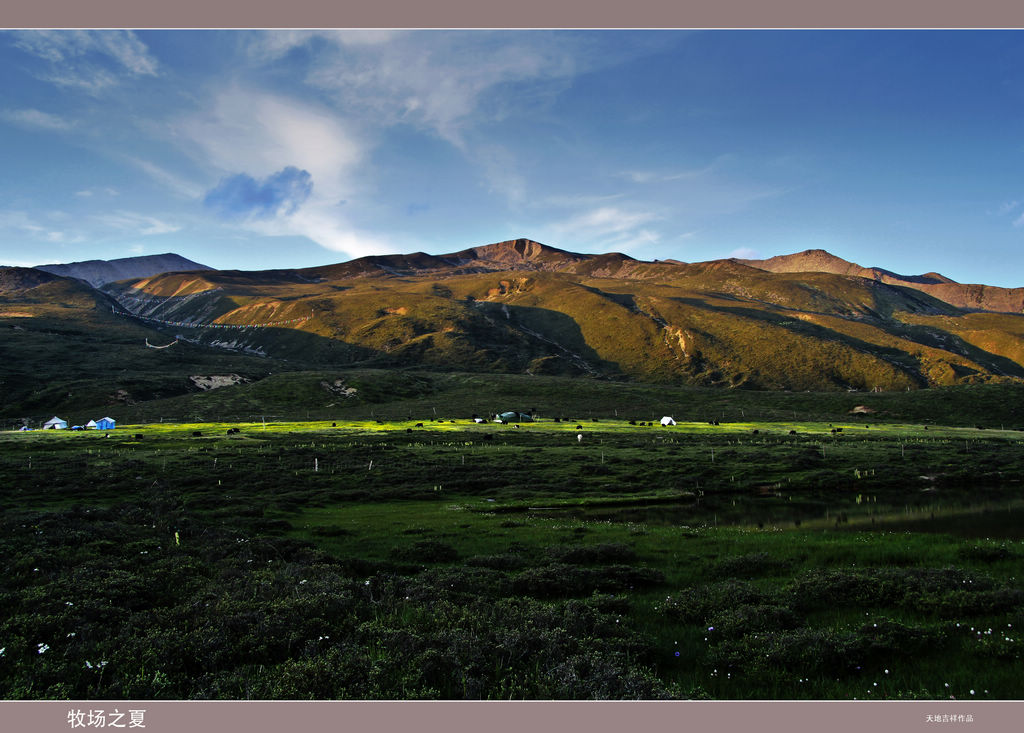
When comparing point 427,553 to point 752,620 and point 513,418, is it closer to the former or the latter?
point 752,620

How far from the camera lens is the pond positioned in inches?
1280

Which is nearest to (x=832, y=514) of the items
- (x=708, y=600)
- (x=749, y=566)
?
(x=749, y=566)

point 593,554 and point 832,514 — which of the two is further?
point 832,514

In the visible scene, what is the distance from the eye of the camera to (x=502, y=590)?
17.1 m

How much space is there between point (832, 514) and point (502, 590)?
30.9 meters

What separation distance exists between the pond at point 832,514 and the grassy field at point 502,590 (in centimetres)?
34

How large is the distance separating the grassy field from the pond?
1.13 ft

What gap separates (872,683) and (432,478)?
43785 mm

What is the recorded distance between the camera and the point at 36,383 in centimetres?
17125

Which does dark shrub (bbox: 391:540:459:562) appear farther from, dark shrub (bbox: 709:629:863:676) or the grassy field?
dark shrub (bbox: 709:629:863:676)

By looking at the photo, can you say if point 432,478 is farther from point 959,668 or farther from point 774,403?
point 774,403

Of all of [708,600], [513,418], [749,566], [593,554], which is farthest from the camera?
[513,418]

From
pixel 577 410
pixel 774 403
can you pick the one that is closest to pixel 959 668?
pixel 577 410

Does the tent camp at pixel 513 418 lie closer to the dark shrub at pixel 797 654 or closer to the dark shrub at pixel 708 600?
the dark shrub at pixel 708 600
